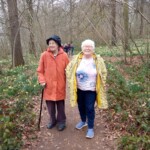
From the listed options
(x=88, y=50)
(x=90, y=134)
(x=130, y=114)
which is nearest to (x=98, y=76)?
(x=88, y=50)

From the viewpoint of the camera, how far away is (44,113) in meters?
6.82

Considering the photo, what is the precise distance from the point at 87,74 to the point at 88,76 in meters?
0.04

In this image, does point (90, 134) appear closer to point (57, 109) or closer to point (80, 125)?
point (80, 125)

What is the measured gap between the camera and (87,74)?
471 cm

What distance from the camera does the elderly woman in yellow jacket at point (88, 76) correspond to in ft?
15.4

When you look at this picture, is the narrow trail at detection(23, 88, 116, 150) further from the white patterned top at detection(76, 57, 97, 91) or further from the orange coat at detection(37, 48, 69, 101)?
the white patterned top at detection(76, 57, 97, 91)

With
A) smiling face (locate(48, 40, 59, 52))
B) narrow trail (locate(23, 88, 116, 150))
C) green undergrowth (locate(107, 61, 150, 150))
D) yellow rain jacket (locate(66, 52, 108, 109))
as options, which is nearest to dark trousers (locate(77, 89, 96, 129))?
yellow rain jacket (locate(66, 52, 108, 109))

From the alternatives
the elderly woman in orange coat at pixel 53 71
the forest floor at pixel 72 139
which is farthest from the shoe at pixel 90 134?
the elderly woman in orange coat at pixel 53 71

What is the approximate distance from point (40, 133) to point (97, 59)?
209cm

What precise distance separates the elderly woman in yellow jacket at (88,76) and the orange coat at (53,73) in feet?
0.80

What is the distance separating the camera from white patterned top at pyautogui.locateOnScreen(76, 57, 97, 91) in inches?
185

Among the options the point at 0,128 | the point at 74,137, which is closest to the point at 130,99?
the point at 74,137

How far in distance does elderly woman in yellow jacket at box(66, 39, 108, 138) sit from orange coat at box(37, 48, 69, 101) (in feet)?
0.80

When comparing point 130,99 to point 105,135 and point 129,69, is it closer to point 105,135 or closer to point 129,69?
point 105,135
